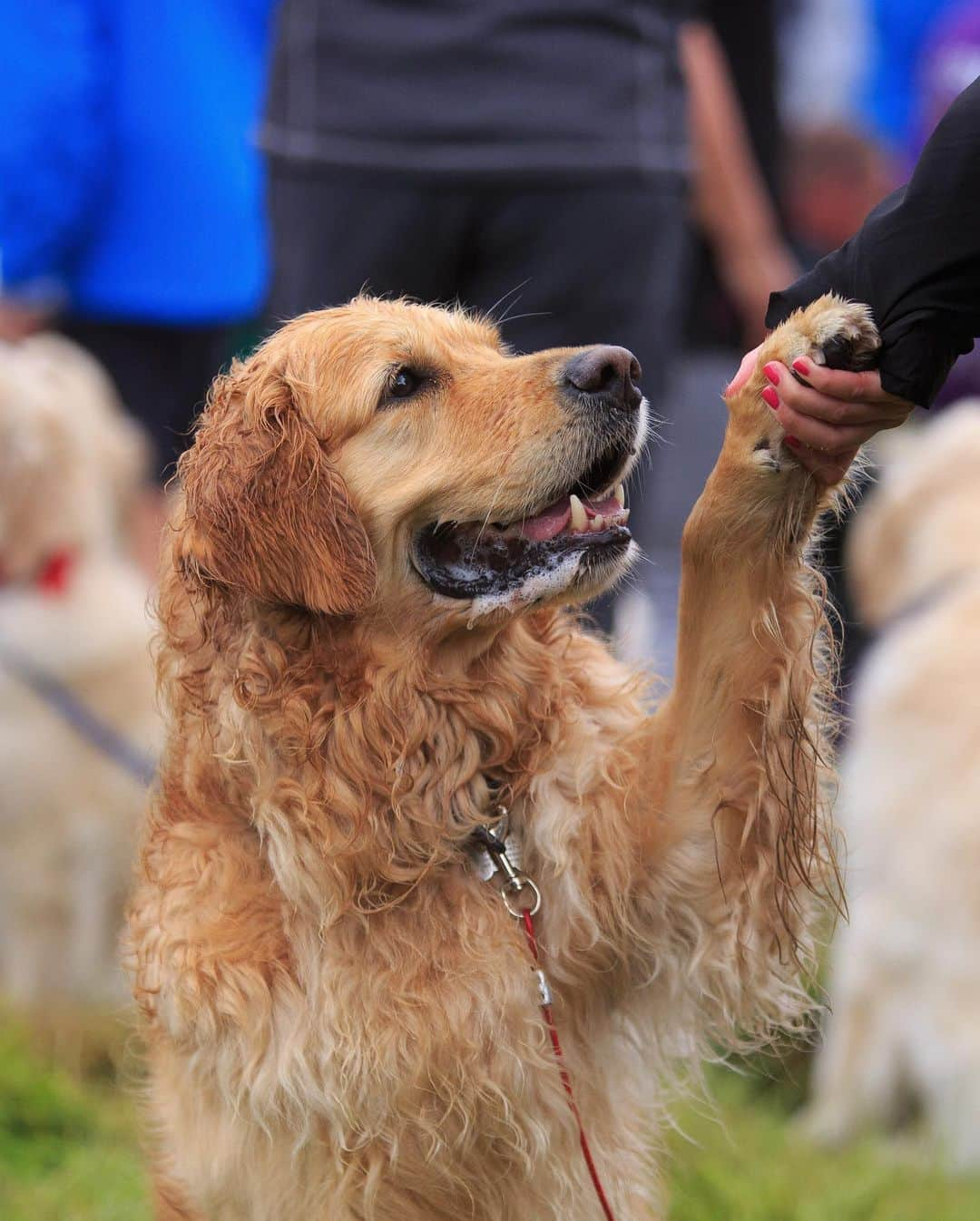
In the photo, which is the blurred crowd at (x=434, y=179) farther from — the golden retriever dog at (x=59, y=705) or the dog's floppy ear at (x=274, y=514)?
the dog's floppy ear at (x=274, y=514)

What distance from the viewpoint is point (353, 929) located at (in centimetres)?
271

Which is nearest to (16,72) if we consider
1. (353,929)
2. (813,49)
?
(353,929)

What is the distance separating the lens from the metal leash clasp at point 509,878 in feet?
8.89

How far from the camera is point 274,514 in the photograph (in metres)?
2.73

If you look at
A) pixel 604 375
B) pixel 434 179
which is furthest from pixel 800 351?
pixel 434 179

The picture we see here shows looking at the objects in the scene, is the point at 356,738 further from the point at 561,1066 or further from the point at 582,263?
the point at 582,263

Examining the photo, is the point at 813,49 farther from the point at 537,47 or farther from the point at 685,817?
the point at 685,817

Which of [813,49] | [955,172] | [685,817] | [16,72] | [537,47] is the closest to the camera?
[955,172]

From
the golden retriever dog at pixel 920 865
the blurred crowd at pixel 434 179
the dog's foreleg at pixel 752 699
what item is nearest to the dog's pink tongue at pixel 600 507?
the dog's foreleg at pixel 752 699

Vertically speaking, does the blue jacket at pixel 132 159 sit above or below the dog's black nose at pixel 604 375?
below

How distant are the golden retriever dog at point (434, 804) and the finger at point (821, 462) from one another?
18 centimetres

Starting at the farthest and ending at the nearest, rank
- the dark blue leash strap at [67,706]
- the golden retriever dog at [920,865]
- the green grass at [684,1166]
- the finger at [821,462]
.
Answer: the dark blue leash strap at [67,706] < the golden retriever dog at [920,865] < the green grass at [684,1166] < the finger at [821,462]

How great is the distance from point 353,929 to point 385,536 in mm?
648

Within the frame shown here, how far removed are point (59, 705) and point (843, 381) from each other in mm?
3397
